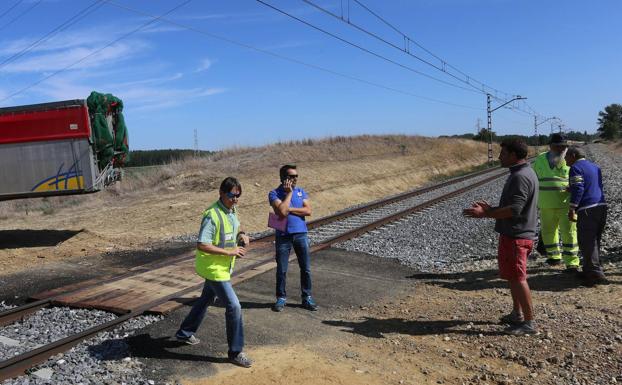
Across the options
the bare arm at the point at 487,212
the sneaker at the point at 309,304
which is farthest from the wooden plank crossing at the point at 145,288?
the bare arm at the point at 487,212

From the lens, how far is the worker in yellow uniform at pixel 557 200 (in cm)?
768

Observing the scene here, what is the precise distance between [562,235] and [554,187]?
75cm

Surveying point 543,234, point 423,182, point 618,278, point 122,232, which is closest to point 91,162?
point 122,232

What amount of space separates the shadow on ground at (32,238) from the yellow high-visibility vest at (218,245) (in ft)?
29.2

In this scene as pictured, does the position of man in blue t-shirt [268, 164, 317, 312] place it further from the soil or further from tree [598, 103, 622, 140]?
tree [598, 103, 622, 140]

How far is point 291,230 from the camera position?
6.26m

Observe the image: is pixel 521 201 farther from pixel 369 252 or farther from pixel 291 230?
pixel 369 252

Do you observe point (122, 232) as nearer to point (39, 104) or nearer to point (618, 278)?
point (39, 104)

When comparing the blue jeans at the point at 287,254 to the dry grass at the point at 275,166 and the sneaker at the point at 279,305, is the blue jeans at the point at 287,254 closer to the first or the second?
the sneaker at the point at 279,305

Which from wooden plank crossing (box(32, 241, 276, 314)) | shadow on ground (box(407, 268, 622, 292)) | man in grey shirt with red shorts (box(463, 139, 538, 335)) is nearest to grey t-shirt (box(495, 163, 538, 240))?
man in grey shirt with red shorts (box(463, 139, 538, 335))

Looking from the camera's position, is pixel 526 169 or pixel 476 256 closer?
pixel 526 169

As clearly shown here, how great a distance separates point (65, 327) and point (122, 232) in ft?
29.2

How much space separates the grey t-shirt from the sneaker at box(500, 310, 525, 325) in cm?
90

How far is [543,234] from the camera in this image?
817 cm
